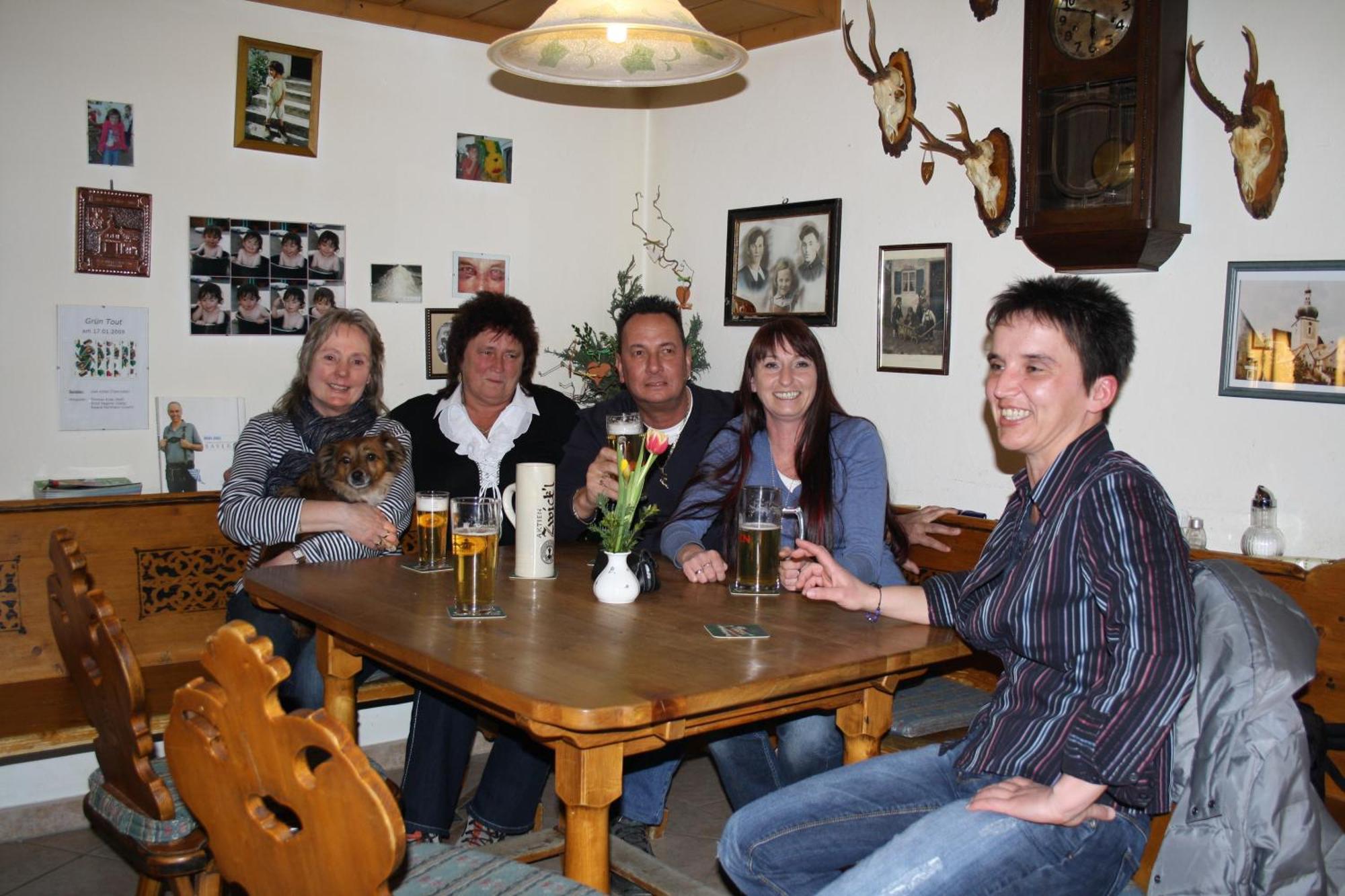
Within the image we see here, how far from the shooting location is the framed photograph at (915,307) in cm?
366

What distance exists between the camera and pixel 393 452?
335 cm

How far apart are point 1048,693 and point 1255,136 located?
5.72 feet

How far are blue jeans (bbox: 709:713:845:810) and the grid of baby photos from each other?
2.08 metres

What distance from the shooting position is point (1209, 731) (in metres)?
1.74

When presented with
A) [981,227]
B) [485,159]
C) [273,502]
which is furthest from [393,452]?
[981,227]

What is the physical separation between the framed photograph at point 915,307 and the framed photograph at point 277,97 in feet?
6.43

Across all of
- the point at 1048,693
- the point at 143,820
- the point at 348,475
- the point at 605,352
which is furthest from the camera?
the point at 605,352

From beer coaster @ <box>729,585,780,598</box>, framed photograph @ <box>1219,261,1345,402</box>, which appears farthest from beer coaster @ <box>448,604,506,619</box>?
framed photograph @ <box>1219,261,1345,402</box>

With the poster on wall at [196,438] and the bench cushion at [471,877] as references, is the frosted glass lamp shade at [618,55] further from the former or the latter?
the poster on wall at [196,438]

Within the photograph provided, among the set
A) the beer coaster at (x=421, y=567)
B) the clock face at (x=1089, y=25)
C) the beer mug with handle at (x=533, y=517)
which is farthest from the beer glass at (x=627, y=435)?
the clock face at (x=1089, y=25)

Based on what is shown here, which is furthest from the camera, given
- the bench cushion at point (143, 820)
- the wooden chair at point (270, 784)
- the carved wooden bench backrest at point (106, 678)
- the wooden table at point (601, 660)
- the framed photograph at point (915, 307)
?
the framed photograph at point (915, 307)

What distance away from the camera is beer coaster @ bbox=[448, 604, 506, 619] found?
2.27 meters

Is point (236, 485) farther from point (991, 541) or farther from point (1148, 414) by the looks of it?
point (1148, 414)

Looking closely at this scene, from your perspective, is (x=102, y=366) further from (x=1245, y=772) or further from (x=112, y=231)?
(x=1245, y=772)
